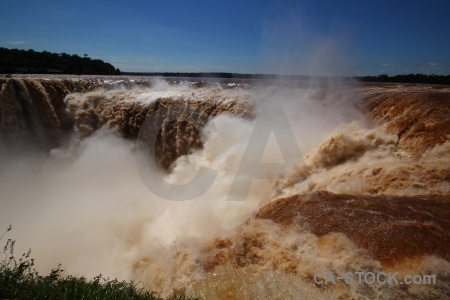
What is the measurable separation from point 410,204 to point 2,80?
14761 millimetres

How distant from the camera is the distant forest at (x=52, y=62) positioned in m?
28.2

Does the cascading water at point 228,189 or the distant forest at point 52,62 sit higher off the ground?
the distant forest at point 52,62

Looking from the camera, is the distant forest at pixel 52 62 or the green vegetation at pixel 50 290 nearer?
the green vegetation at pixel 50 290

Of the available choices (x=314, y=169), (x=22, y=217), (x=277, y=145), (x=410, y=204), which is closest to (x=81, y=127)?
(x=22, y=217)

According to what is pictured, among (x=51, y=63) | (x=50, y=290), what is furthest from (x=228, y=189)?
(x=51, y=63)

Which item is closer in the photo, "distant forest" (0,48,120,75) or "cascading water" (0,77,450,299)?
"cascading water" (0,77,450,299)

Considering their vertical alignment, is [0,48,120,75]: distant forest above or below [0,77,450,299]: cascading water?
above

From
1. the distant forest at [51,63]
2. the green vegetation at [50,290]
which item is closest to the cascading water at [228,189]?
the green vegetation at [50,290]

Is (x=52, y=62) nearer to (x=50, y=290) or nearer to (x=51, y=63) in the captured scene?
(x=51, y=63)

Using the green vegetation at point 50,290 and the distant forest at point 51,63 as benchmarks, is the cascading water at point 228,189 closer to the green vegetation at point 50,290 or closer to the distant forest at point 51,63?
the green vegetation at point 50,290

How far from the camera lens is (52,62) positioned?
31.5 metres

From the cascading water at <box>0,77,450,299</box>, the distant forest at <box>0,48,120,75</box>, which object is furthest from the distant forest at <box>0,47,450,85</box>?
the cascading water at <box>0,77,450,299</box>

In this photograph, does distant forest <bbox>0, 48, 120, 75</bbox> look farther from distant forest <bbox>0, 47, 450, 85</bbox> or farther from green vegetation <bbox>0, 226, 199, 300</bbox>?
green vegetation <bbox>0, 226, 199, 300</bbox>

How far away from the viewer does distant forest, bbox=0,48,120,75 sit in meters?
28.2
